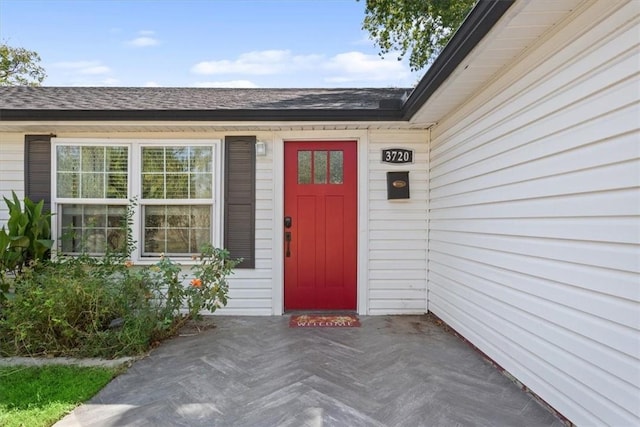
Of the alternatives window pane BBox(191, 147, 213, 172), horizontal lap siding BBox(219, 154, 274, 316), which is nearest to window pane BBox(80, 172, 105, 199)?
window pane BBox(191, 147, 213, 172)

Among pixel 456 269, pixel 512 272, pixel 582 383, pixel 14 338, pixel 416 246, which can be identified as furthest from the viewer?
pixel 416 246

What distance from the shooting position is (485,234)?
2.94 meters

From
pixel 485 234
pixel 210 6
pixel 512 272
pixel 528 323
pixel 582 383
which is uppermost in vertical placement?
pixel 210 6

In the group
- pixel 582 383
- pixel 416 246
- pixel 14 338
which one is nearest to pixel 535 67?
pixel 582 383

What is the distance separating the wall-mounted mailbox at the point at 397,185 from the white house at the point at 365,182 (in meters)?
0.02

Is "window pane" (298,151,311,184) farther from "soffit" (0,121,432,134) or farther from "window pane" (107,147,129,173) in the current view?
"window pane" (107,147,129,173)

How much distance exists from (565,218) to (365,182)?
7.88ft

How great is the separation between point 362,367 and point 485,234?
146 centimetres

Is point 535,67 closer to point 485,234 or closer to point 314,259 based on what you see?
point 485,234

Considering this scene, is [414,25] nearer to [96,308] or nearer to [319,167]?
[319,167]

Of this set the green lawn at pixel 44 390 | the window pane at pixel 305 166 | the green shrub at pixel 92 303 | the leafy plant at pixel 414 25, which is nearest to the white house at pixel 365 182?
the window pane at pixel 305 166

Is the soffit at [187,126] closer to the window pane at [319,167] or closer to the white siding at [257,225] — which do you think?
the white siding at [257,225]

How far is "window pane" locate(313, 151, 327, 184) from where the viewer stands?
169 inches

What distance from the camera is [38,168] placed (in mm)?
4219
